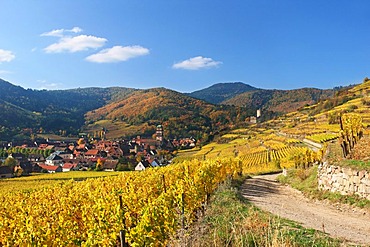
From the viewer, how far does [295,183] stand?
24.4 m

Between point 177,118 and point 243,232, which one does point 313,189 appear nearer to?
point 243,232

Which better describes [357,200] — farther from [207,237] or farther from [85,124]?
[85,124]

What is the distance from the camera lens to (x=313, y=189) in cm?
2006

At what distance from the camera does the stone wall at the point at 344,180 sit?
591 inches

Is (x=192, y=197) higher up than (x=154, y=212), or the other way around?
(x=154, y=212)

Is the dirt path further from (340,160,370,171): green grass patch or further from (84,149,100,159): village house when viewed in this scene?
(84,149,100,159): village house

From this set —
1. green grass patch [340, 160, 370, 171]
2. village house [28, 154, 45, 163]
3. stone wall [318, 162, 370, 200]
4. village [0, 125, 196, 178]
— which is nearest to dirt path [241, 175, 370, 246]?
stone wall [318, 162, 370, 200]

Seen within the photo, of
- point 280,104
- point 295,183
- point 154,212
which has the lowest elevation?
point 295,183

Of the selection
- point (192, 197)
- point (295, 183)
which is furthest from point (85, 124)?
point (192, 197)

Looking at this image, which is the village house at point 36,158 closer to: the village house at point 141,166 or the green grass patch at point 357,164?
the village house at point 141,166

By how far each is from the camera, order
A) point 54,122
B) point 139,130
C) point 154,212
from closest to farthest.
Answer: point 154,212 → point 139,130 → point 54,122

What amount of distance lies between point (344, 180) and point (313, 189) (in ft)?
11.7

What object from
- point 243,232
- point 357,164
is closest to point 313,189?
point 357,164

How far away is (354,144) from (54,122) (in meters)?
161
